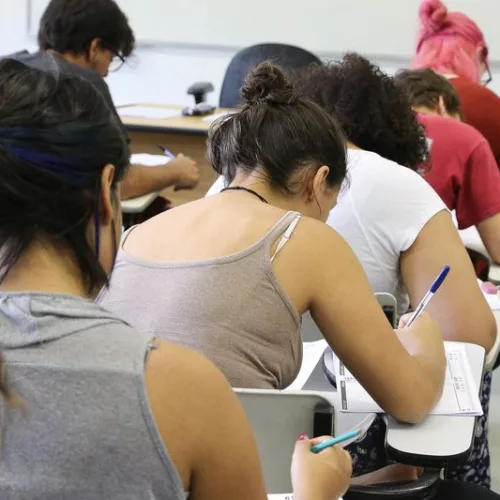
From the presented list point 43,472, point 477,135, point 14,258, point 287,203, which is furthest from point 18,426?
point 477,135

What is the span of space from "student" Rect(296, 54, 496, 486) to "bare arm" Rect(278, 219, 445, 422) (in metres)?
0.42

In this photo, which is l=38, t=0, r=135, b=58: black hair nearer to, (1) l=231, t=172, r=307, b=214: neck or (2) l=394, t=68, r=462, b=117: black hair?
(2) l=394, t=68, r=462, b=117: black hair

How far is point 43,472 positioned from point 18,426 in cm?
5

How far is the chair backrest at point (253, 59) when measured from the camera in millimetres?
3721

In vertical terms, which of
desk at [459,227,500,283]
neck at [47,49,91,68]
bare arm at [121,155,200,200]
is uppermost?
neck at [47,49,91,68]

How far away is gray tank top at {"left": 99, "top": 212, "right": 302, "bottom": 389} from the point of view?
4.00 feet

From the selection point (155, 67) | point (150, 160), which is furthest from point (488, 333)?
point (155, 67)

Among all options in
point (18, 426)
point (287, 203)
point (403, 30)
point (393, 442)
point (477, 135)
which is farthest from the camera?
point (403, 30)

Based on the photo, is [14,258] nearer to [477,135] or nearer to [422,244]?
[422,244]

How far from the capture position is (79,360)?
0.73 m

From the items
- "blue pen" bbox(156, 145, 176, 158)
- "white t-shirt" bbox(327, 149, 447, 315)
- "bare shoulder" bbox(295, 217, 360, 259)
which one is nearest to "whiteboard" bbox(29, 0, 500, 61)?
"blue pen" bbox(156, 145, 176, 158)

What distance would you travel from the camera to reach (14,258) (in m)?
0.80

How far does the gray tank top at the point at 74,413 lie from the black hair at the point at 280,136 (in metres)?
0.72

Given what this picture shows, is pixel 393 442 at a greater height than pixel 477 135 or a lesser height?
lesser
